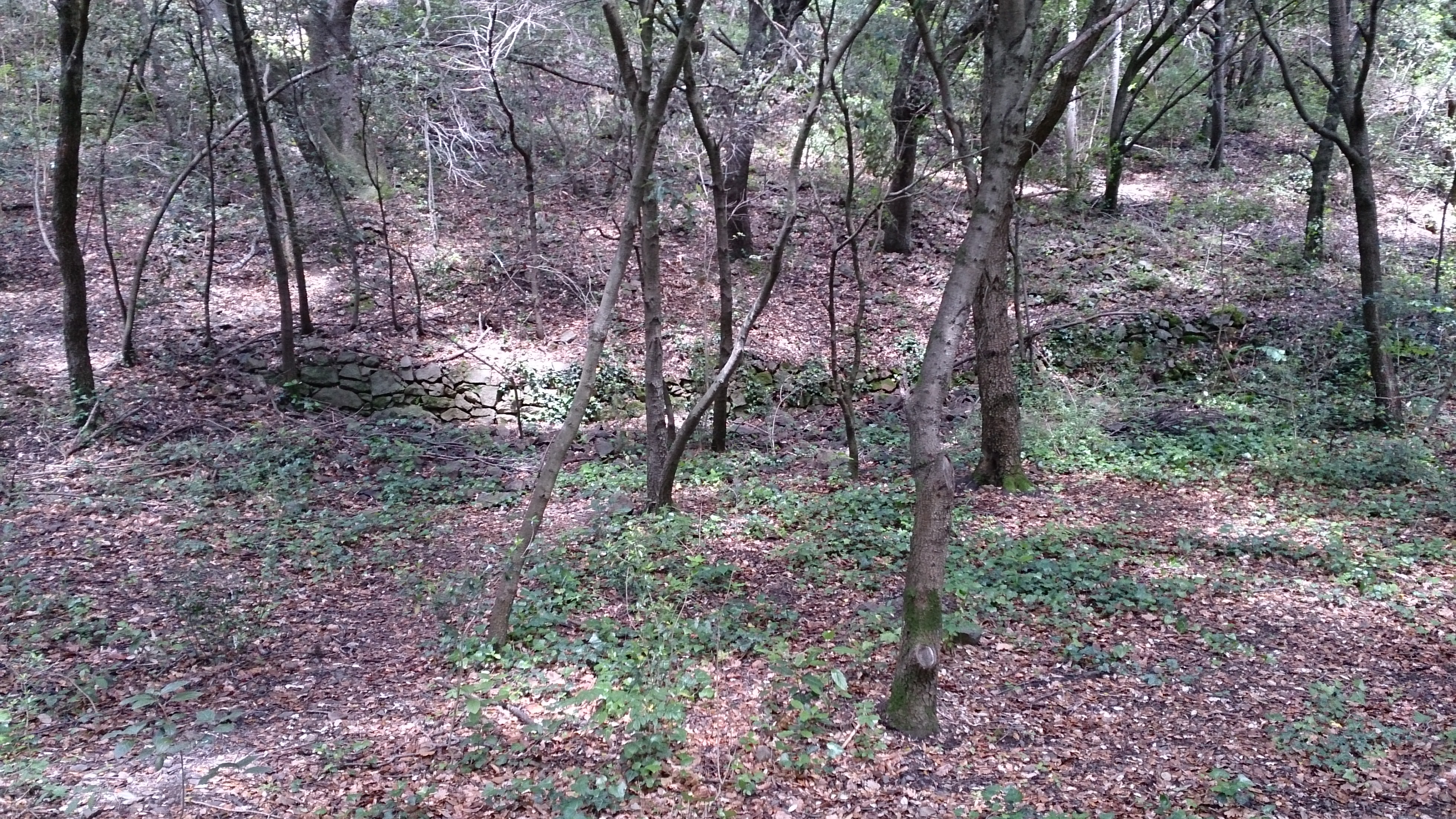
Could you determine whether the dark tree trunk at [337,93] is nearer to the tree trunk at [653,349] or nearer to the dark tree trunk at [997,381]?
the tree trunk at [653,349]

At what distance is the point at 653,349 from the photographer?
25.2 feet

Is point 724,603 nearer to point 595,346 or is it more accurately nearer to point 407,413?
point 595,346

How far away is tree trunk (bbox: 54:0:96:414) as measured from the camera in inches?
356

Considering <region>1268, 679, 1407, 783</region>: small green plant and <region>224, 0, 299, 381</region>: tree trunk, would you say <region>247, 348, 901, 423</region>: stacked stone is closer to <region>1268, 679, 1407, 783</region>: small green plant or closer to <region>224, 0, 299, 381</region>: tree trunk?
<region>224, 0, 299, 381</region>: tree trunk

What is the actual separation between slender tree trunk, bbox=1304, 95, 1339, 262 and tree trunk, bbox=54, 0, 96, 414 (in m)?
17.0

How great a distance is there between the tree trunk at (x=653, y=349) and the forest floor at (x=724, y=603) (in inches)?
17.9

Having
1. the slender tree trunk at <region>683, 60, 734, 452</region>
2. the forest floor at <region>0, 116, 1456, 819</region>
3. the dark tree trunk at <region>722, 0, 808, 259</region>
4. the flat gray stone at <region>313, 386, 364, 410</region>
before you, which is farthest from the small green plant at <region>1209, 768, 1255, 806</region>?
the flat gray stone at <region>313, 386, 364, 410</region>

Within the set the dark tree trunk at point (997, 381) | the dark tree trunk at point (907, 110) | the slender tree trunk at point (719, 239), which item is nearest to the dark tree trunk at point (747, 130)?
the slender tree trunk at point (719, 239)

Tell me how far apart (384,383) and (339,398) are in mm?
623

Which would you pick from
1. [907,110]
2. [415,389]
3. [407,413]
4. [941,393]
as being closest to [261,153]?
[415,389]

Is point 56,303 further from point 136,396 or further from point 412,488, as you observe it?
point 412,488

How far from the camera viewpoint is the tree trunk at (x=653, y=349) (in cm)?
764

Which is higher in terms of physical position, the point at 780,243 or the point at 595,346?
the point at 780,243

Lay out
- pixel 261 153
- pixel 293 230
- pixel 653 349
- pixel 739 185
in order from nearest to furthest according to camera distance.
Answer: pixel 653 349 < pixel 261 153 < pixel 293 230 < pixel 739 185
